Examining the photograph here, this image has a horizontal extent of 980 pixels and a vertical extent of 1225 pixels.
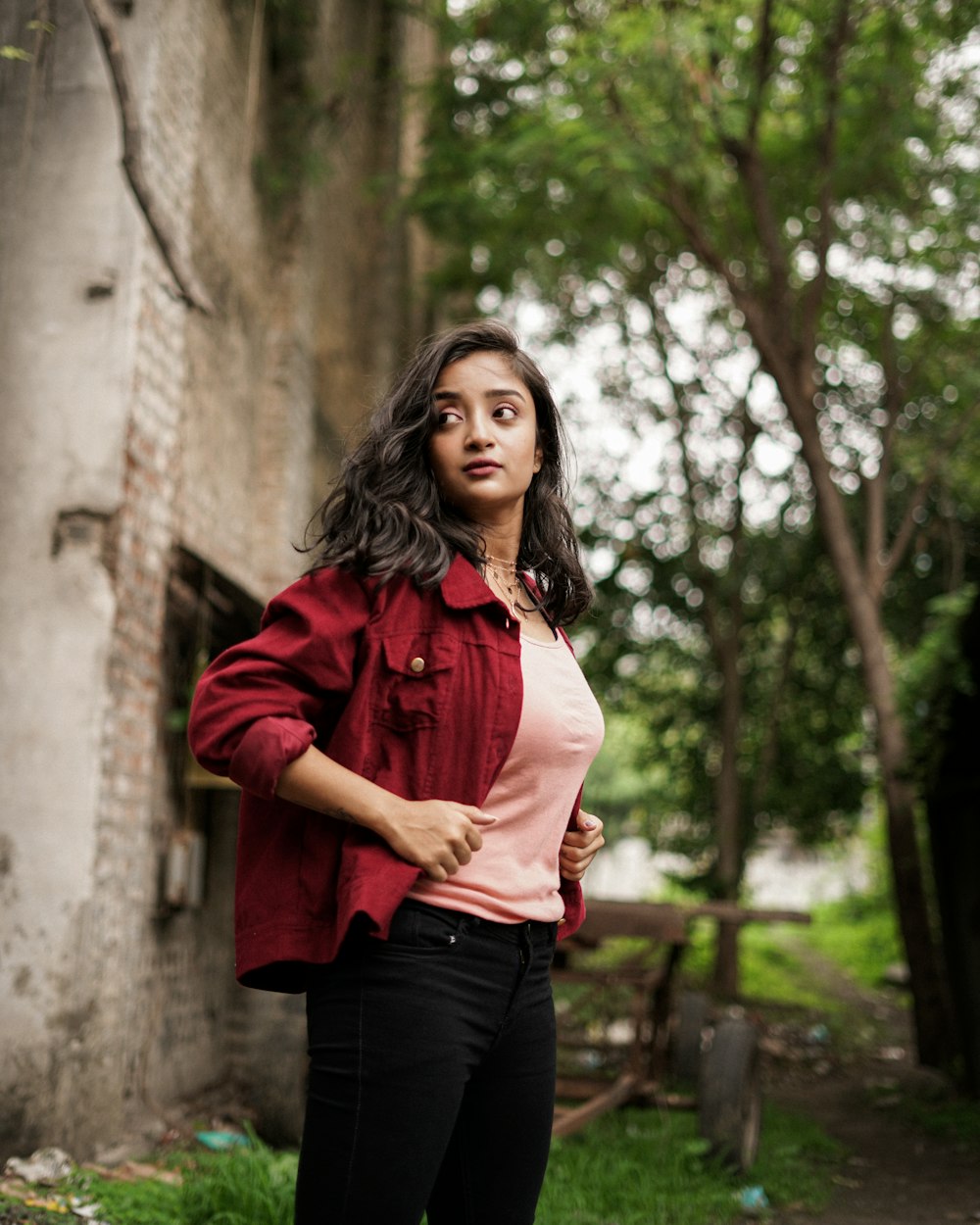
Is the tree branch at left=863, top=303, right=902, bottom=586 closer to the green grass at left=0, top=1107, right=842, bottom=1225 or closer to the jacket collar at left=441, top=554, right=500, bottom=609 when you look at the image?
the green grass at left=0, top=1107, right=842, bottom=1225

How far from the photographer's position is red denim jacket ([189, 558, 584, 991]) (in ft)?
5.40

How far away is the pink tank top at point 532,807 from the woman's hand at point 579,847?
0.24 feet

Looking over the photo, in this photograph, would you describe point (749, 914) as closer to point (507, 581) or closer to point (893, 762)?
point (893, 762)

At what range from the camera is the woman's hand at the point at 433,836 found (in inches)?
64.6

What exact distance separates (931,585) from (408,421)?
962 cm

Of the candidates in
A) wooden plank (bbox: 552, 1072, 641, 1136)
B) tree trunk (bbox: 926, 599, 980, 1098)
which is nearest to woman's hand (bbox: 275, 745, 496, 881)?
wooden plank (bbox: 552, 1072, 641, 1136)

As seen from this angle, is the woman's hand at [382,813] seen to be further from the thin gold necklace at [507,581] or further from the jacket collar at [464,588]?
the thin gold necklace at [507,581]

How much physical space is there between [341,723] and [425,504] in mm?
397

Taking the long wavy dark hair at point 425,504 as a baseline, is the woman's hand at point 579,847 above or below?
below

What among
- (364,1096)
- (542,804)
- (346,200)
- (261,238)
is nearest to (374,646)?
(542,804)

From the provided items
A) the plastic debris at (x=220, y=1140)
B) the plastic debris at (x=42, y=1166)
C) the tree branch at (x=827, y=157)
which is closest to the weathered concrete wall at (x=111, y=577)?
the plastic debris at (x=42, y=1166)

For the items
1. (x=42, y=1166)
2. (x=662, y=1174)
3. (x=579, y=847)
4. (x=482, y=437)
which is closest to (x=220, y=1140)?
(x=42, y=1166)

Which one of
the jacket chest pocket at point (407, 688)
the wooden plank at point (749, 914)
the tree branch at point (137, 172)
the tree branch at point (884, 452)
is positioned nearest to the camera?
the jacket chest pocket at point (407, 688)

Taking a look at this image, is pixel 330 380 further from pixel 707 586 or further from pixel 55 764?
pixel 55 764
